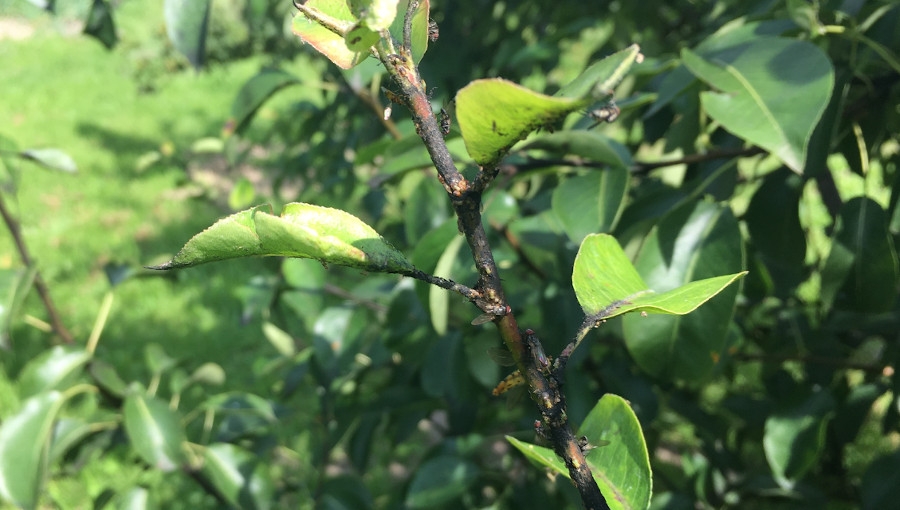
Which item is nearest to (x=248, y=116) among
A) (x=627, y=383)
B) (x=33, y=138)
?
(x=627, y=383)

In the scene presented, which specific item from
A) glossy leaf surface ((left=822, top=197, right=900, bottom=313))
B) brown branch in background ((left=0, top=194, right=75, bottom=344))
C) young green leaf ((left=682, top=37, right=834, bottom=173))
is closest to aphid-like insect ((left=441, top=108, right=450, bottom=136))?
young green leaf ((left=682, top=37, right=834, bottom=173))

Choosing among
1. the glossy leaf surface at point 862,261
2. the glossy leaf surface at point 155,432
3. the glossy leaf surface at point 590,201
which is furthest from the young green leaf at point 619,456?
the glossy leaf surface at point 155,432

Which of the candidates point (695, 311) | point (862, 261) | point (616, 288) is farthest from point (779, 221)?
point (616, 288)

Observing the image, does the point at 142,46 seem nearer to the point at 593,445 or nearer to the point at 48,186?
the point at 48,186

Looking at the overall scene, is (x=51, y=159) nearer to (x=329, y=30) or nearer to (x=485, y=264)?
(x=329, y=30)

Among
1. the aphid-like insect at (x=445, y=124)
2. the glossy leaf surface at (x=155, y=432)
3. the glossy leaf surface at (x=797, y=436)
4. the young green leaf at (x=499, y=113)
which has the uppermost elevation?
the young green leaf at (x=499, y=113)

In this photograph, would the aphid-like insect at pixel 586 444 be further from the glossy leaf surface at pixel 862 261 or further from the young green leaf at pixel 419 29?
the glossy leaf surface at pixel 862 261
